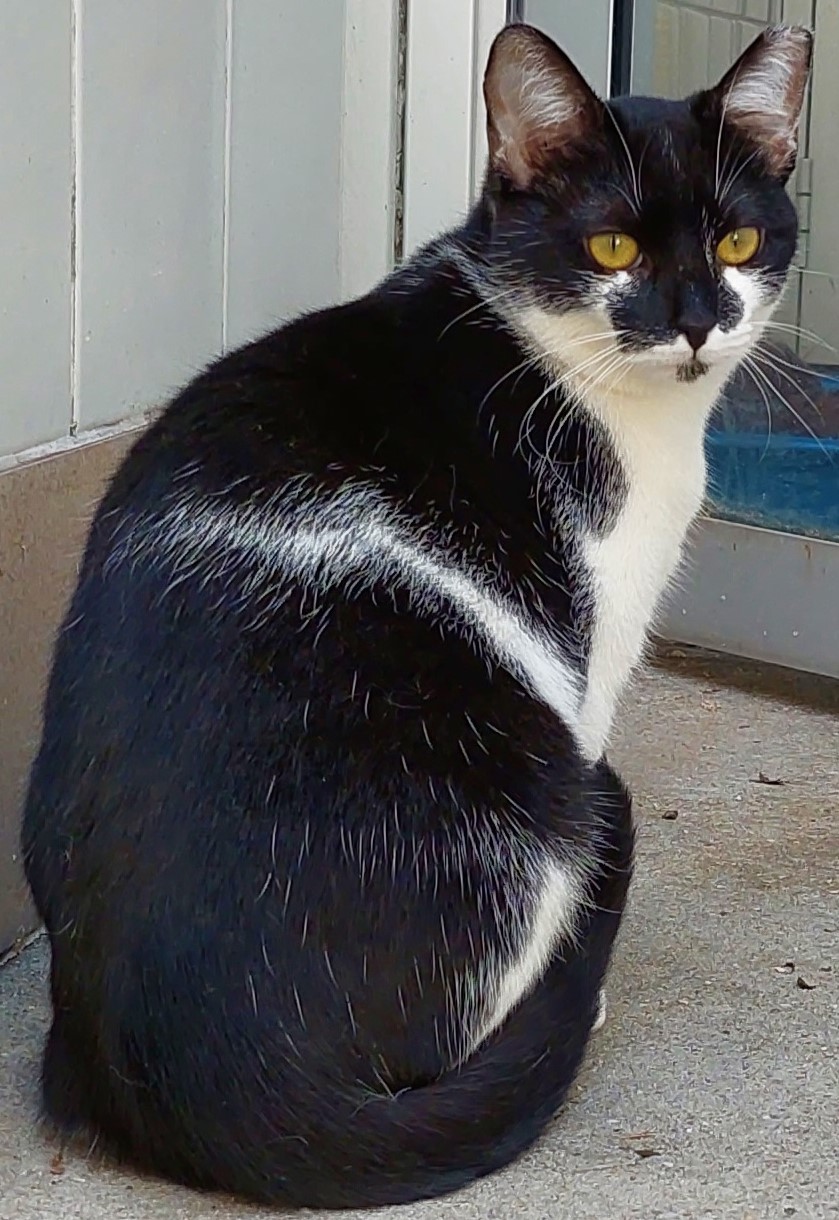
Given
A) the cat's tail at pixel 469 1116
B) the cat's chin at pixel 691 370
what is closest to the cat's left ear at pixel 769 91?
the cat's chin at pixel 691 370

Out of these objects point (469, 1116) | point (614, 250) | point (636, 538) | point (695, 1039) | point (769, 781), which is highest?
point (614, 250)

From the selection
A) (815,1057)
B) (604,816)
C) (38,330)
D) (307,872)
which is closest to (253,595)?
(307,872)

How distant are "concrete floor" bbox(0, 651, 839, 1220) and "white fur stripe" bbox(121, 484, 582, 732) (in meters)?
0.44

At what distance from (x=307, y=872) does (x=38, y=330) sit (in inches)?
31.5

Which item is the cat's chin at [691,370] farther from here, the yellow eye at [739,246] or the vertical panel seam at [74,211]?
the vertical panel seam at [74,211]

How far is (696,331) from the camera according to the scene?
1.69 meters

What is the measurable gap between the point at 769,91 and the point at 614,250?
0.26m

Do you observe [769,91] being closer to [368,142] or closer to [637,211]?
[637,211]

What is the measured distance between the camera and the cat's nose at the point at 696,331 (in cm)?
169

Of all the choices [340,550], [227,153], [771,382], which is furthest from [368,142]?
[340,550]

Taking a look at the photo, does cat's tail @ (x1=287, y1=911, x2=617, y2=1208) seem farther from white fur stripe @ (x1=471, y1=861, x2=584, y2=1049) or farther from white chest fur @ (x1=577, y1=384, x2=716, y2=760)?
white chest fur @ (x1=577, y1=384, x2=716, y2=760)

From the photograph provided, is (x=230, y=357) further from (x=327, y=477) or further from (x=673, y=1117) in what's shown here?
(x=673, y=1117)

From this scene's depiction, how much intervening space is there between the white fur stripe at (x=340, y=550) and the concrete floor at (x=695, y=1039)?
44cm

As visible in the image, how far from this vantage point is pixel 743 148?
1.79m
